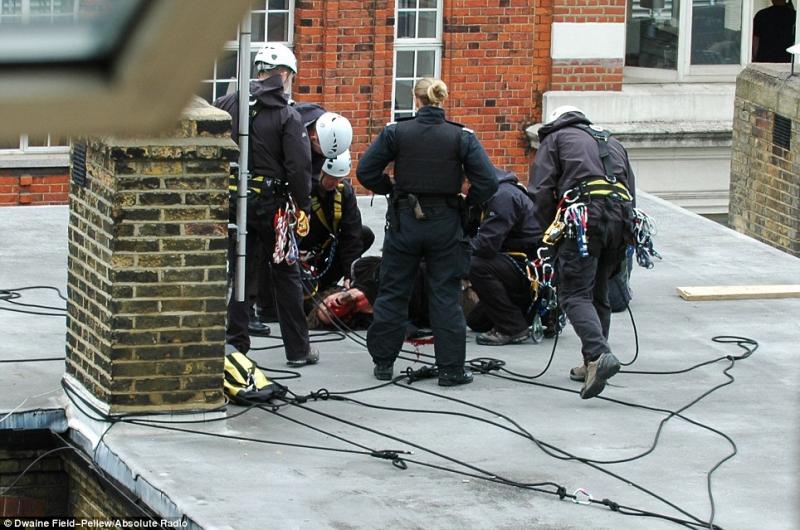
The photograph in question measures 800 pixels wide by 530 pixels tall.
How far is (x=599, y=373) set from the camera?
7.73 meters

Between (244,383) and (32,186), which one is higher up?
(32,186)

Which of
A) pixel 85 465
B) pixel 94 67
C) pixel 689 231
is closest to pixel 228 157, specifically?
pixel 85 465

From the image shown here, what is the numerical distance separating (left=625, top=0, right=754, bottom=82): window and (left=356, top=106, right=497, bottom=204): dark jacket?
987cm

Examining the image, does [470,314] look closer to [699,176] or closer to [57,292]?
[57,292]

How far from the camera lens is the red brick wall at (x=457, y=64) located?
15.8m

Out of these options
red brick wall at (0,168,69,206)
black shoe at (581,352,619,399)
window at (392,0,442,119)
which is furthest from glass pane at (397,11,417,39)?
black shoe at (581,352,619,399)

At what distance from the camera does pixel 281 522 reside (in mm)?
5801

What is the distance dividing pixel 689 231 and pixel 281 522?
785 cm

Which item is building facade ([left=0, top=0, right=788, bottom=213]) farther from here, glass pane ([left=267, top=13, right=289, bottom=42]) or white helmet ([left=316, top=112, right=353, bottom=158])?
white helmet ([left=316, top=112, right=353, bottom=158])

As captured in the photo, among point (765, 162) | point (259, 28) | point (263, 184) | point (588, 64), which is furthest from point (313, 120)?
point (588, 64)

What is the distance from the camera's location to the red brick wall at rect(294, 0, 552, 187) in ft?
51.9

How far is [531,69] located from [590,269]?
8.55m

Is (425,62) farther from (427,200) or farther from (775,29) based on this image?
(427,200)

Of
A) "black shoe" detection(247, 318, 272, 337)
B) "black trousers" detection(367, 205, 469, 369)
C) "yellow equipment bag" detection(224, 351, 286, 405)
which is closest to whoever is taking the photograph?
"yellow equipment bag" detection(224, 351, 286, 405)
